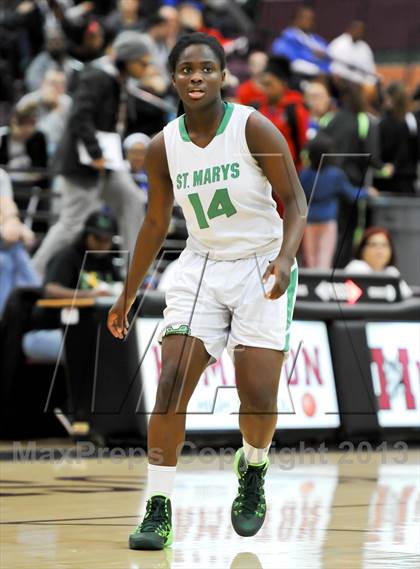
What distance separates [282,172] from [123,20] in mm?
12848

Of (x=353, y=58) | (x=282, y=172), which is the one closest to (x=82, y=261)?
(x=282, y=172)

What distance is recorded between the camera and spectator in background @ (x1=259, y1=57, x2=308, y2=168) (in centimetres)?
1531

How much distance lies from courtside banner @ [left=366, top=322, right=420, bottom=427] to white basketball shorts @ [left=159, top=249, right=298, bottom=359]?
17.8 feet

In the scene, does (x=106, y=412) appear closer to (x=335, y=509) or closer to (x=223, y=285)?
(x=335, y=509)

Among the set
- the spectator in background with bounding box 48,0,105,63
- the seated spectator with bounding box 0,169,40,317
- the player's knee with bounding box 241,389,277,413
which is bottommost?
the player's knee with bounding box 241,389,277,413

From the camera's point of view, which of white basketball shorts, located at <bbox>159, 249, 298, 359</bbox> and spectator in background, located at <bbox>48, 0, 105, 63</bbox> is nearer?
white basketball shorts, located at <bbox>159, 249, 298, 359</bbox>

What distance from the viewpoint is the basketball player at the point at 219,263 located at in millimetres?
6434

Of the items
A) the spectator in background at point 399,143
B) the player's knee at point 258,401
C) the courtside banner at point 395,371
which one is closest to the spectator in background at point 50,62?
the spectator in background at point 399,143

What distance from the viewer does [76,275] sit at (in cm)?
1192

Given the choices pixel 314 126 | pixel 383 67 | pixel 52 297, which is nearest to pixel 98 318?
pixel 52 297

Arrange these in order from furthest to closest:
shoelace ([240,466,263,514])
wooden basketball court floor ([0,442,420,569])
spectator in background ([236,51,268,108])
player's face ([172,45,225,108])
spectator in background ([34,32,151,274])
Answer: spectator in background ([236,51,268,108]) < spectator in background ([34,32,151,274]) < shoelace ([240,466,263,514]) < player's face ([172,45,225,108]) < wooden basketball court floor ([0,442,420,569])

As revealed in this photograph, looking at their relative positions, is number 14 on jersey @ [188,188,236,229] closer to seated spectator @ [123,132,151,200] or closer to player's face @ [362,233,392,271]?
player's face @ [362,233,392,271]

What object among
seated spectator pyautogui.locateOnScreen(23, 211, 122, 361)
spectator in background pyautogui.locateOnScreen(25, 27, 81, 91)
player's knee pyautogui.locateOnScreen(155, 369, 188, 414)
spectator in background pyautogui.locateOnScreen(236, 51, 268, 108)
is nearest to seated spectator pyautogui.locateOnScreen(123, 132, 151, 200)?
seated spectator pyautogui.locateOnScreen(23, 211, 122, 361)

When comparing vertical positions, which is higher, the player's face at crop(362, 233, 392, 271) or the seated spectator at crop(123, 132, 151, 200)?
the seated spectator at crop(123, 132, 151, 200)
